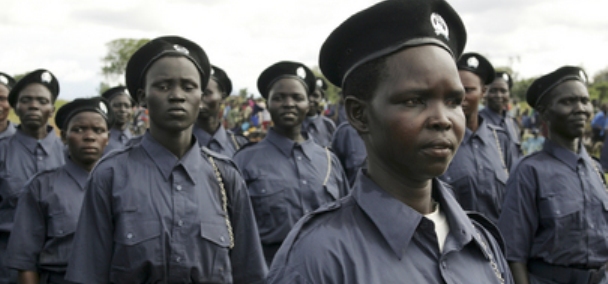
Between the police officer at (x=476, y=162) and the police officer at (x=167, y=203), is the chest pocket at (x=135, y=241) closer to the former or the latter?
the police officer at (x=167, y=203)

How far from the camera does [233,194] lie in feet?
11.8

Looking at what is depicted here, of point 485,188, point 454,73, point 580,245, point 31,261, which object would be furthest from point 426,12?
point 485,188

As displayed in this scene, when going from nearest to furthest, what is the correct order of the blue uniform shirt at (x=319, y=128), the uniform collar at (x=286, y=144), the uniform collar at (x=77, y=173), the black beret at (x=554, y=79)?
the black beret at (x=554, y=79) → the uniform collar at (x=77, y=173) → the uniform collar at (x=286, y=144) → the blue uniform shirt at (x=319, y=128)

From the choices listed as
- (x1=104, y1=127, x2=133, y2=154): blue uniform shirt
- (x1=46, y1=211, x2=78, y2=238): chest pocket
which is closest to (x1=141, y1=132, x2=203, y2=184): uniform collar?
(x1=46, y1=211, x2=78, y2=238): chest pocket

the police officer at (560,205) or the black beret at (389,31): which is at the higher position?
the black beret at (389,31)

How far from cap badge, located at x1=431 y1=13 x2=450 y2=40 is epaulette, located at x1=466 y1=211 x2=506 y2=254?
27.2 inches

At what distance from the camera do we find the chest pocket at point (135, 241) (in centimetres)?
316

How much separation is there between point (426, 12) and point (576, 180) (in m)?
3.01

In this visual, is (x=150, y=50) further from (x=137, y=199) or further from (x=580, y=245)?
(x=580, y=245)

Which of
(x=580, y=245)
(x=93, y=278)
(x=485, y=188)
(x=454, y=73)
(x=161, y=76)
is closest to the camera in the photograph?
(x=454, y=73)

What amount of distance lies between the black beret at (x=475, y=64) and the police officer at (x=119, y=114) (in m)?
4.60

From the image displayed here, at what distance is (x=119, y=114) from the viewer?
8.69 metres

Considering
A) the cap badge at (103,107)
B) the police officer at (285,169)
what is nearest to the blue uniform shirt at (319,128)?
the police officer at (285,169)

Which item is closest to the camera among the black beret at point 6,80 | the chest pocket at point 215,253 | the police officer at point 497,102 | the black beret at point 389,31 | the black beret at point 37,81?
the black beret at point 389,31
